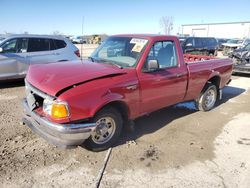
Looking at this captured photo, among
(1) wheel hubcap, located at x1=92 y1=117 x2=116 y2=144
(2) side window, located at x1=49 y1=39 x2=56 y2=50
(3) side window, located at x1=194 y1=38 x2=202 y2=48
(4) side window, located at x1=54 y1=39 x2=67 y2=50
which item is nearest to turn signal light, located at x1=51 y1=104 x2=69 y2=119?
(1) wheel hubcap, located at x1=92 y1=117 x2=116 y2=144

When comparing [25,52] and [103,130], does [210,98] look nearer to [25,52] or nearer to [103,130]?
[103,130]

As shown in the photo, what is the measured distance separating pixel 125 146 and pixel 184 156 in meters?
1.00

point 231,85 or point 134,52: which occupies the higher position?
point 134,52

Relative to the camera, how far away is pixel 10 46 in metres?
7.93

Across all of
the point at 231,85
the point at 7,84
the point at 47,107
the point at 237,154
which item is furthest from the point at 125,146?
the point at 231,85

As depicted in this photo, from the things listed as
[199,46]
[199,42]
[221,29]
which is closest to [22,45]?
[199,46]

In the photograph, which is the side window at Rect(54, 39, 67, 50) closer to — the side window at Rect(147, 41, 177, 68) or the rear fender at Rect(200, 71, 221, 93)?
the side window at Rect(147, 41, 177, 68)

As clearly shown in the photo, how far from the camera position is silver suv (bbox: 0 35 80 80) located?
782cm

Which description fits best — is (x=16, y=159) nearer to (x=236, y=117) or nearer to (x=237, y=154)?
(x=237, y=154)

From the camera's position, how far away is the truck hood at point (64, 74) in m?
3.49

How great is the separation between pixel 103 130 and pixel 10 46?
5.57 metres

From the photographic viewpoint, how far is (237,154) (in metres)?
4.17

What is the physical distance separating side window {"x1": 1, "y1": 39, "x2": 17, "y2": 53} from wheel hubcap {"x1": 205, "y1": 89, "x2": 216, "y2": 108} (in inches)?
242

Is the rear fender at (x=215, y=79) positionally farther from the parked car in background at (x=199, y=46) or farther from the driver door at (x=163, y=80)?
the parked car in background at (x=199, y=46)
